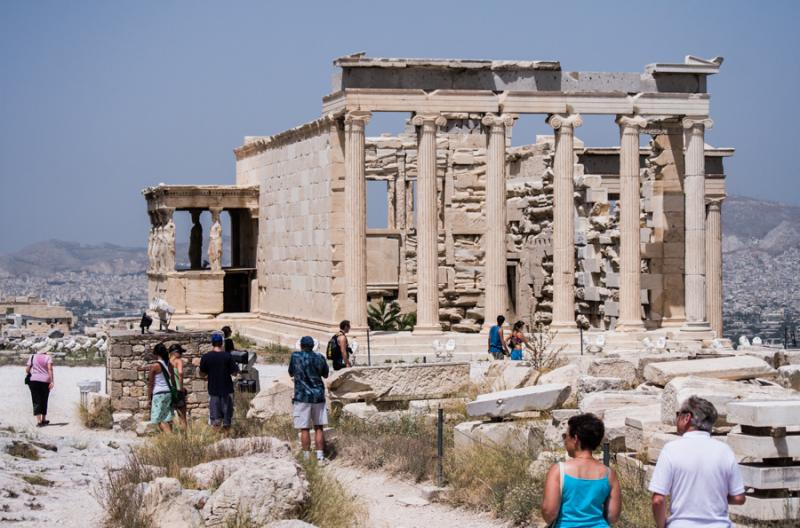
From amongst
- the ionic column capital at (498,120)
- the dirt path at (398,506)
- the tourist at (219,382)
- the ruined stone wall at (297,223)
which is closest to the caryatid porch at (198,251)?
the ruined stone wall at (297,223)

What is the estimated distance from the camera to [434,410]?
18797 mm

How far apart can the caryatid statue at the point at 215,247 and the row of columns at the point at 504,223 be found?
8.10 meters

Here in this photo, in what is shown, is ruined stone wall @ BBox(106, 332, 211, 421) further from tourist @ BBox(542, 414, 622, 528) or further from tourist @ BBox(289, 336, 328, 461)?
tourist @ BBox(542, 414, 622, 528)

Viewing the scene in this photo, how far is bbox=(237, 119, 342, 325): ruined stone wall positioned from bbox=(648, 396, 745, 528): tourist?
810 inches

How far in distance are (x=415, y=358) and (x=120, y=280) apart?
494ft

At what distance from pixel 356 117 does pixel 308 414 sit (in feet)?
43.1

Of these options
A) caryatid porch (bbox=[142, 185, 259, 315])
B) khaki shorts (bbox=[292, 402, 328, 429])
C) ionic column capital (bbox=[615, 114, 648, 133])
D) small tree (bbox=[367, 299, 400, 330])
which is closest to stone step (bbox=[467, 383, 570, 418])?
khaki shorts (bbox=[292, 402, 328, 429])

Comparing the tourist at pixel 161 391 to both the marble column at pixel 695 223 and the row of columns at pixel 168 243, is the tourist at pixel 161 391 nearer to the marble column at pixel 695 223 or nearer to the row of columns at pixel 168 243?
the marble column at pixel 695 223

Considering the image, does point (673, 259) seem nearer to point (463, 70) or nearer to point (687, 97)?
point (687, 97)

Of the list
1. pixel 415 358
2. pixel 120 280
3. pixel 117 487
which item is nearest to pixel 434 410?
pixel 117 487

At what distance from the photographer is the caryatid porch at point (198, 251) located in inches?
1419

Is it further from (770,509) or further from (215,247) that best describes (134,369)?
(215,247)

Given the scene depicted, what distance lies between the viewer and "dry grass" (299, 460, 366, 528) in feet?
41.8

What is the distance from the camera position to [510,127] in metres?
29.8
